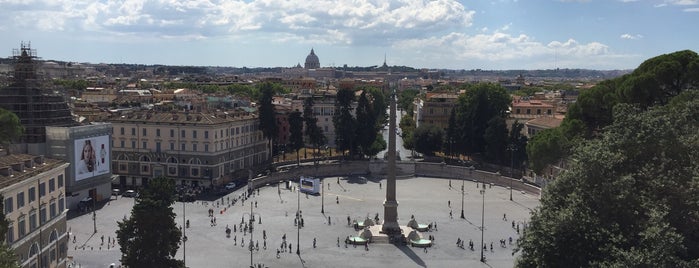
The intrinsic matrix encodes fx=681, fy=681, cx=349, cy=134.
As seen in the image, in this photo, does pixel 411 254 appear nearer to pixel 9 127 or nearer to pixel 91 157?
pixel 9 127

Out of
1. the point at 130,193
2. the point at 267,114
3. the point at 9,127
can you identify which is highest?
the point at 9,127

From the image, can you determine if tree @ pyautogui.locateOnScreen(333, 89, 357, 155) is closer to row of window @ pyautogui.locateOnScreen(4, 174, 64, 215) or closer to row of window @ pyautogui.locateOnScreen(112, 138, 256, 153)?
row of window @ pyautogui.locateOnScreen(112, 138, 256, 153)

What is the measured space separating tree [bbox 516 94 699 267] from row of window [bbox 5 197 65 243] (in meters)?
20.0

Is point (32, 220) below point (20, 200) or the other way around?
below

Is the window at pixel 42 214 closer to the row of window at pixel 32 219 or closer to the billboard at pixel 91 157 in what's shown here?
the row of window at pixel 32 219

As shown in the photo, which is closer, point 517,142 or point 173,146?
point 173,146

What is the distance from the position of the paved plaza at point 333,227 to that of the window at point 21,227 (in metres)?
8.40

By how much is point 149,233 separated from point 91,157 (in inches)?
1070

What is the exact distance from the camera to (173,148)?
64125mm

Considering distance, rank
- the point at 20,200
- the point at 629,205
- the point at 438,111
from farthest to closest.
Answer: the point at 438,111
the point at 20,200
the point at 629,205

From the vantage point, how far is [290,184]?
64438mm

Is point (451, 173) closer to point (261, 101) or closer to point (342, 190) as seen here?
point (342, 190)

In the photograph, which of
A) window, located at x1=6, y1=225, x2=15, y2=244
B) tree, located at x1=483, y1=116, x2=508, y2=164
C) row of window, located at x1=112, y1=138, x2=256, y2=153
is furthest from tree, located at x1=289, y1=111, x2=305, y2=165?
window, located at x1=6, y1=225, x2=15, y2=244

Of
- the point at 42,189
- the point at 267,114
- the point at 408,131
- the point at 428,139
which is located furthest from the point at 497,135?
the point at 42,189
